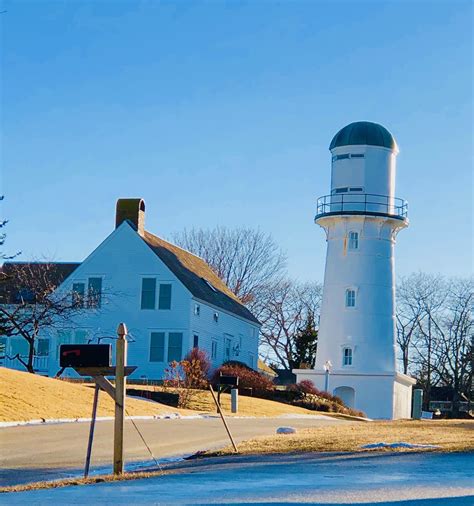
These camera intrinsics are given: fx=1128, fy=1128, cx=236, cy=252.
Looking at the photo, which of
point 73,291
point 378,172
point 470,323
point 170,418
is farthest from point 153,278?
point 470,323

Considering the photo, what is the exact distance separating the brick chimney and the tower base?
35.4 ft

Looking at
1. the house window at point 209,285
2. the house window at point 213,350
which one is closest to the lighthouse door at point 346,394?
the house window at point 213,350

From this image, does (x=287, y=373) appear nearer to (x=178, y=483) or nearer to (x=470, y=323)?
(x=470, y=323)

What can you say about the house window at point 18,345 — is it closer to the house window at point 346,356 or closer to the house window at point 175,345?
the house window at point 175,345

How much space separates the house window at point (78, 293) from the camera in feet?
159

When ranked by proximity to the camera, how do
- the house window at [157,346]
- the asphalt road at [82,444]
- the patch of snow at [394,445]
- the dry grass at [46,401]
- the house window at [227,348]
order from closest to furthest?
1. the asphalt road at [82,444]
2. the patch of snow at [394,445]
3. the dry grass at [46,401]
4. the house window at [157,346]
5. the house window at [227,348]

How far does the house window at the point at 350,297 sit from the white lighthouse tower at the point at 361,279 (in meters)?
0.05

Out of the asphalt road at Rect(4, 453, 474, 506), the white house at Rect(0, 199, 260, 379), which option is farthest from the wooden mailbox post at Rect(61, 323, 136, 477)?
the white house at Rect(0, 199, 260, 379)

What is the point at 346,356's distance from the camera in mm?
56000

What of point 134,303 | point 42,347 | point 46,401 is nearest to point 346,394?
point 134,303

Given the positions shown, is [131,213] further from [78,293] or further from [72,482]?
[72,482]

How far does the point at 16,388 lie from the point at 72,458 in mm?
11980

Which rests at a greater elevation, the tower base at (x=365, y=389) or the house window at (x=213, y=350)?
the house window at (x=213, y=350)

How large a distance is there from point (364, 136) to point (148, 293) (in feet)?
43.5
